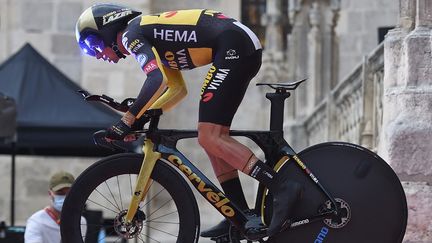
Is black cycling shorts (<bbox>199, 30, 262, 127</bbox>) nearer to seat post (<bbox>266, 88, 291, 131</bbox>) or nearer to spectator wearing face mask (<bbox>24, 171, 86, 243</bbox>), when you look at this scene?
seat post (<bbox>266, 88, 291, 131</bbox>)

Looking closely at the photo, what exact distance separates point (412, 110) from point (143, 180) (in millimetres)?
2250

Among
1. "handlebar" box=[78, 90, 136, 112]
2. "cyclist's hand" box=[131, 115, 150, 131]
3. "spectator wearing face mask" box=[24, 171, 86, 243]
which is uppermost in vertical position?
"handlebar" box=[78, 90, 136, 112]

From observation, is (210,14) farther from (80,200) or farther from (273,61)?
(273,61)

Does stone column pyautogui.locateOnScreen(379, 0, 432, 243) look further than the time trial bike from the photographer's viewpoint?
Yes

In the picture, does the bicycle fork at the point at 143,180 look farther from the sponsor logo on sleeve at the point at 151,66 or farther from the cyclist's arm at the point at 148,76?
the sponsor logo on sleeve at the point at 151,66

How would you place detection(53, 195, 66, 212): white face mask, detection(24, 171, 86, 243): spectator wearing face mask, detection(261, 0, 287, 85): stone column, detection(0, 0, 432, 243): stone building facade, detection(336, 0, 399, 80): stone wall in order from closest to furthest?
detection(24, 171, 86, 243): spectator wearing face mask < detection(53, 195, 66, 212): white face mask < detection(0, 0, 432, 243): stone building facade < detection(336, 0, 399, 80): stone wall < detection(261, 0, 287, 85): stone column

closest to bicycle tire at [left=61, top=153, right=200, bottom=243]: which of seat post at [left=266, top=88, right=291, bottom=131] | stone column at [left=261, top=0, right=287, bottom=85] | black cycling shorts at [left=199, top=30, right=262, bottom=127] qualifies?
black cycling shorts at [left=199, top=30, right=262, bottom=127]

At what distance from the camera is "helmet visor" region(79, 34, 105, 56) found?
6793mm

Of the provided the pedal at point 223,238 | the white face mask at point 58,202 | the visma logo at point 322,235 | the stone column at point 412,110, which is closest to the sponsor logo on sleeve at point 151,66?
the pedal at point 223,238

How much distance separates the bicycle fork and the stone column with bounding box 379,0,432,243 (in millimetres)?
2035

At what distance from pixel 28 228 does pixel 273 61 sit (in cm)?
976

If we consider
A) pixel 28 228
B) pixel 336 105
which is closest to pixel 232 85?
pixel 28 228

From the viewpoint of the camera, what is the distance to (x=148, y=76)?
21.1 ft

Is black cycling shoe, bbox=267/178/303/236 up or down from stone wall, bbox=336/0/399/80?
down
